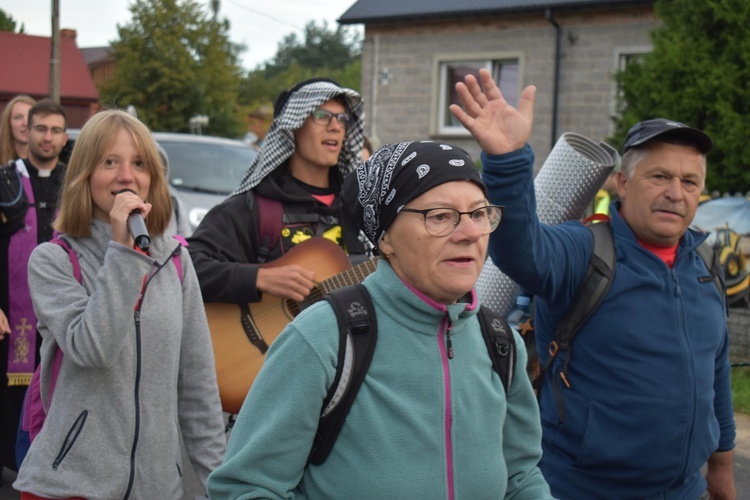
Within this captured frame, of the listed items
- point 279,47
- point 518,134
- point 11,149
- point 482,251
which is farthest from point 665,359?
point 279,47

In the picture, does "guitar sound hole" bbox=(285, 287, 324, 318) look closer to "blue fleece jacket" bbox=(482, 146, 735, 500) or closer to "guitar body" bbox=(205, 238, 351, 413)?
"guitar body" bbox=(205, 238, 351, 413)

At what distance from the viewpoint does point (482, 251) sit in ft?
7.09

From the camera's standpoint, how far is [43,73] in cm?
1944

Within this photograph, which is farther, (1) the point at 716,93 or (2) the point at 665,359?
(1) the point at 716,93

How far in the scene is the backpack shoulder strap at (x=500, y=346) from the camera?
7.32ft

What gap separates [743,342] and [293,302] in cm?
500

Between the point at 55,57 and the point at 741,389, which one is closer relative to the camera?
the point at 741,389

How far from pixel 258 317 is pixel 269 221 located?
0.40 metres

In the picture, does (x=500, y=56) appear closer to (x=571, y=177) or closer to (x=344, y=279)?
(x=571, y=177)

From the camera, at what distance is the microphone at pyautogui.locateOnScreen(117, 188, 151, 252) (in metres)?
2.88

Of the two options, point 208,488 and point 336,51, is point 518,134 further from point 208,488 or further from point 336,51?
point 336,51

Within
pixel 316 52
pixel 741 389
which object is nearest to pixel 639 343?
pixel 741 389

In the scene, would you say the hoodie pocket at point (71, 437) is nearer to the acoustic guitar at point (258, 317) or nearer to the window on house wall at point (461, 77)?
the acoustic guitar at point (258, 317)

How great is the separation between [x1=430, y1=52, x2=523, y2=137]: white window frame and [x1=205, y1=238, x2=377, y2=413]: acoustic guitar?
16412 millimetres
